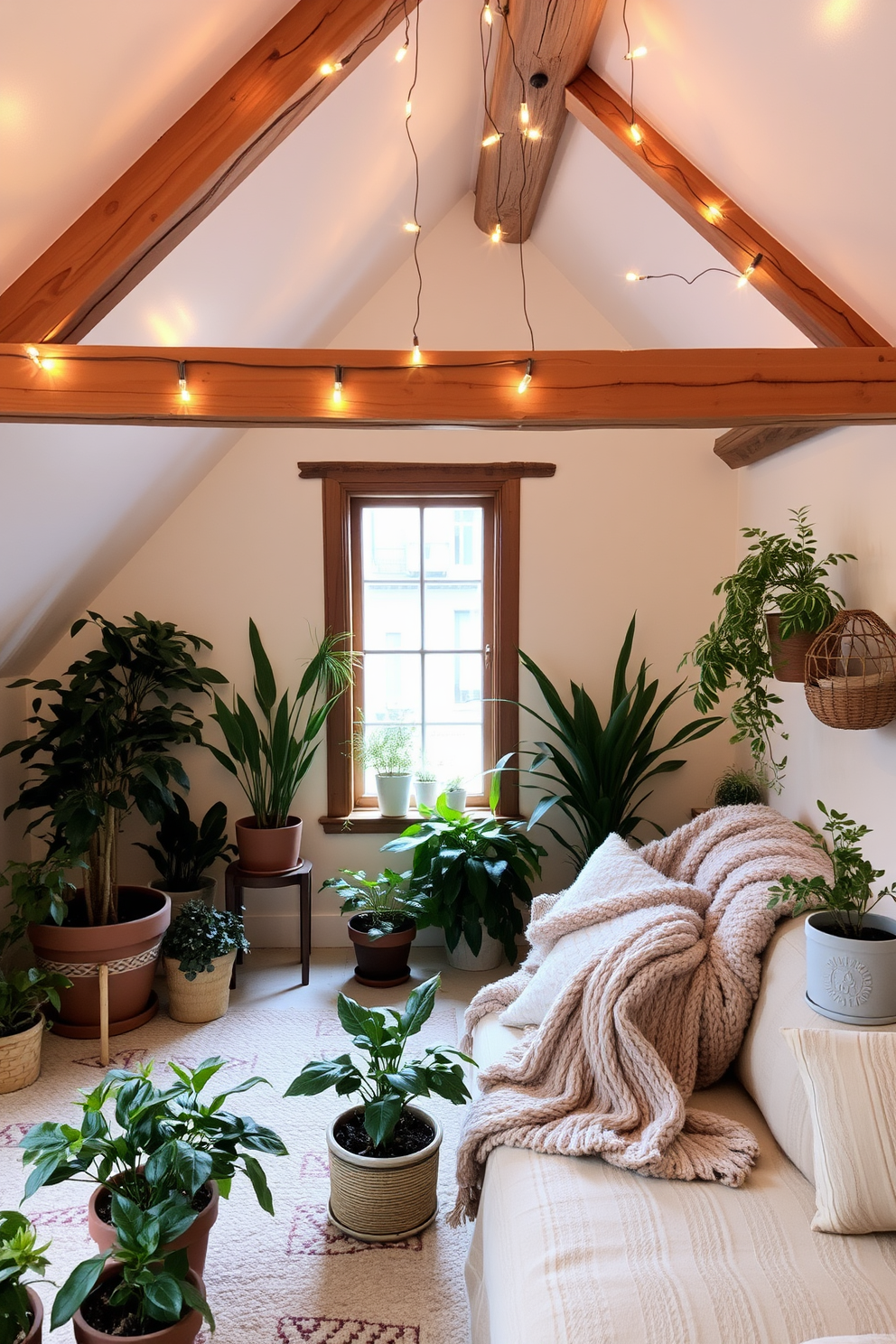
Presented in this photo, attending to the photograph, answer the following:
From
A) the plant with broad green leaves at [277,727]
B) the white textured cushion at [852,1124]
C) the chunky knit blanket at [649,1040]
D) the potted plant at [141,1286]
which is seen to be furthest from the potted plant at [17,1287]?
the plant with broad green leaves at [277,727]

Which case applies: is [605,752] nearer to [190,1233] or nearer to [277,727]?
[277,727]

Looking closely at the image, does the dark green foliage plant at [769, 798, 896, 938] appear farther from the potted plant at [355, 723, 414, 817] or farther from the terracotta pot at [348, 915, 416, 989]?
the potted plant at [355, 723, 414, 817]

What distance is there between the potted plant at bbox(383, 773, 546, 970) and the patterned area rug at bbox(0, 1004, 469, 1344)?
0.68m

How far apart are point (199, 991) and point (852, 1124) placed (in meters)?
2.40

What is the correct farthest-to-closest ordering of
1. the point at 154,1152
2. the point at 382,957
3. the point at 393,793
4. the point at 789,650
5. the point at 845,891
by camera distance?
the point at 393,793 < the point at 382,957 < the point at 789,650 < the point at 845,891 < the point at 154,1152

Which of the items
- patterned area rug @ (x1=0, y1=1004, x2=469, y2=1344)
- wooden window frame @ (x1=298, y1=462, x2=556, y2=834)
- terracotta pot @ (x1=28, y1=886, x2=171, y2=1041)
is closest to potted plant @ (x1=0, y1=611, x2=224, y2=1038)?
terracotta pot @ (x1=28, y1=886, x2=171, y2=1041)

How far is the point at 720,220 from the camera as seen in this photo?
8.73 feet

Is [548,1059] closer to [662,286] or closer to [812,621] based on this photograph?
[812,621]

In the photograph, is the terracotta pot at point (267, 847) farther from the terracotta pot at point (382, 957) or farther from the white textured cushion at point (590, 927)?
Answer: the white textured cushion at point (590, 927)

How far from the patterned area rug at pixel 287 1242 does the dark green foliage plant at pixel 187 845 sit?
2.74ft

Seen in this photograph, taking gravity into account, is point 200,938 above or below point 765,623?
below

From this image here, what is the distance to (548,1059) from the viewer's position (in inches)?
88.2

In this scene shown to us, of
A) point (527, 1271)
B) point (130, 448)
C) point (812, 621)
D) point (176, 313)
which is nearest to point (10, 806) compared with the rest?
point (130, 448)

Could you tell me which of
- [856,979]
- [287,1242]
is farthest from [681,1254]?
[287,1242]
